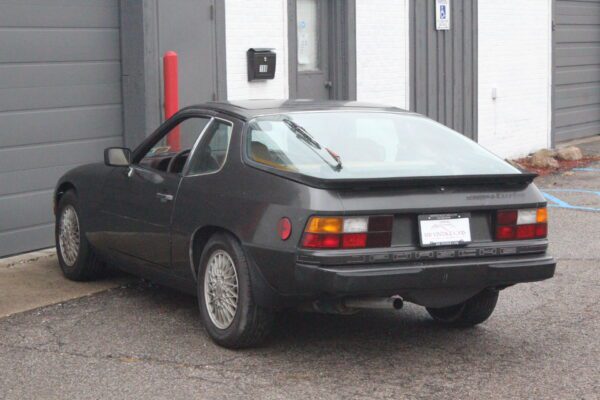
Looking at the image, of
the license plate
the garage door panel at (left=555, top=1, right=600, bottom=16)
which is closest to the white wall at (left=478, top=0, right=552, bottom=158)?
the garage door panel at (left=555, top=1, right=600, bottom=16)

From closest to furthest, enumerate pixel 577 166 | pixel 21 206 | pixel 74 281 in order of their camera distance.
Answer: pixel 74 281
pixel 21 206
pixel 577 166

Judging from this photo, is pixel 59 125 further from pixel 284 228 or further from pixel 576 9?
pixel 576 9

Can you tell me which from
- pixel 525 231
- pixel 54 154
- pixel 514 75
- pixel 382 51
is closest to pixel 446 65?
pixel 382 51

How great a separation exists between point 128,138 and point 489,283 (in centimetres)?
517

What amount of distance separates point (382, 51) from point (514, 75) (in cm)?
363

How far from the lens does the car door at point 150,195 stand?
7152 mm

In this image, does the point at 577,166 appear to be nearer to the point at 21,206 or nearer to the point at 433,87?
the point at 433,87

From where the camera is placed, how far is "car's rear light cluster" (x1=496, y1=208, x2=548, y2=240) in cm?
628

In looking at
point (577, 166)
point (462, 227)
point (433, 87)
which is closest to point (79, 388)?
point (462, 227)

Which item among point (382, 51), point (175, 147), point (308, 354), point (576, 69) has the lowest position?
point (308, 354)

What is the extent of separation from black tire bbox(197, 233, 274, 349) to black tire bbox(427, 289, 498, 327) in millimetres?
1219

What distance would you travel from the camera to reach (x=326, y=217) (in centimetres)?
588

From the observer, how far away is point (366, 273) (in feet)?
19.2

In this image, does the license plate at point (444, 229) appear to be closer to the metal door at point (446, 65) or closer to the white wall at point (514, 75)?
the metal door at point (446, 65)
